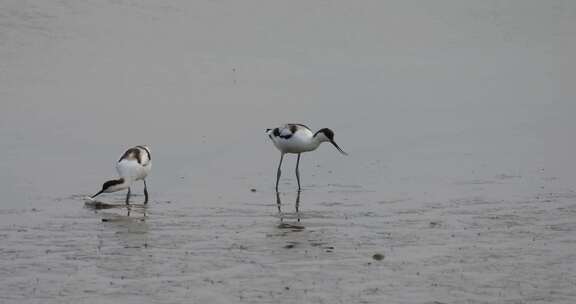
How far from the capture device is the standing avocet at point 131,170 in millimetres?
15691

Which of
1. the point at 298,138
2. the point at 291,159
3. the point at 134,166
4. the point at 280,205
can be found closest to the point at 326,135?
the point at 298,138

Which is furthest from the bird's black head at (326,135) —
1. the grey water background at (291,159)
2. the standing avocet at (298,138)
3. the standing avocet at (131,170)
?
the standing avocet at (131,170)

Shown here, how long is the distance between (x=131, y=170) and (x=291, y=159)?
4391 mm

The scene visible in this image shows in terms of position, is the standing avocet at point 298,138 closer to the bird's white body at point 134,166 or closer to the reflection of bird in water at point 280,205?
the reflection of bird in water at point 280,205

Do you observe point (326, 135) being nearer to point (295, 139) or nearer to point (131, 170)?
point (295, 139)

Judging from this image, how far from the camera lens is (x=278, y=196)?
1636 centimetres

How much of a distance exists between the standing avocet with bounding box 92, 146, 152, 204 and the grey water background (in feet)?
1.14

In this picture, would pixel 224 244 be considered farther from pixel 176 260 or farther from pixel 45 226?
pixel 45 226

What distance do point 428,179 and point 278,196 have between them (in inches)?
91.1

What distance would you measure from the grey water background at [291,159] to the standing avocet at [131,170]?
13.7 inches

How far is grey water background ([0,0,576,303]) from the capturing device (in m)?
11.2

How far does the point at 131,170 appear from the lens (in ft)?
52.3

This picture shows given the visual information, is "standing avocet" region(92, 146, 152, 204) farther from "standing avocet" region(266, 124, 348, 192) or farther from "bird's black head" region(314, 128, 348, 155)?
"bird's black head" region(314, 128, 348, 155)

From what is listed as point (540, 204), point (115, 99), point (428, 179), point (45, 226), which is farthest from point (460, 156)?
point (45, 226)
